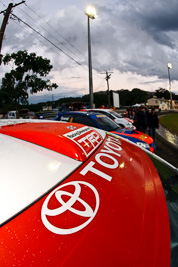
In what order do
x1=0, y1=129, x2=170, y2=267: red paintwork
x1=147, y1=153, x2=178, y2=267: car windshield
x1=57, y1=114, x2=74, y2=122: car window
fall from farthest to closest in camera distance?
x1=57, y1=114, x2=74, y2=122: car window → x1=147, y1=153, x2=178, y2=267: car windshield → x1=0, y1=129, x2=170, y2=267: red paintwork

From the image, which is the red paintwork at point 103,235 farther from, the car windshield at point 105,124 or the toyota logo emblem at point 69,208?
the car windshield at point 105,124

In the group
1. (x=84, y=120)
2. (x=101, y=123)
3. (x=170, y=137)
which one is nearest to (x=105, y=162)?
(x=101, y=123)

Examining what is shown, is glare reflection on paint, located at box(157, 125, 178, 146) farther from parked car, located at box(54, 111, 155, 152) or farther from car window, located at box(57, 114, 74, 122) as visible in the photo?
car window, located at box(57, 114, 74, 122)

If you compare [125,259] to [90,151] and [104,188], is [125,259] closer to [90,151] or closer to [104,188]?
[104,188]

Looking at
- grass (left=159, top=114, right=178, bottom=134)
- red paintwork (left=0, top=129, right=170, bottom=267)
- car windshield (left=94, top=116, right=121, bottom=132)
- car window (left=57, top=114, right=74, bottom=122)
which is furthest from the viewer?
grass (left=159, top=114, right=178, bottom=134)

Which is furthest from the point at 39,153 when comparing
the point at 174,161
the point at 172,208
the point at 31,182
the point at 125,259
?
the point at 174,161

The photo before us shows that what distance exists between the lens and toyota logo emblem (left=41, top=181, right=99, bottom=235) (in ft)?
2.06

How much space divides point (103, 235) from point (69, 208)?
0.16 m

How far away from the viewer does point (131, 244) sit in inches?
26.1

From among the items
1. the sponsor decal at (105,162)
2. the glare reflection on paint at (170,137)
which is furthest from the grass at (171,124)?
the sponsor decal at (105,162)

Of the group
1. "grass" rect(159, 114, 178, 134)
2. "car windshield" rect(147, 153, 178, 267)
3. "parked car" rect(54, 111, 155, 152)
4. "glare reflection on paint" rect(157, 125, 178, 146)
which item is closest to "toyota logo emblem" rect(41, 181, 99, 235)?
"car windshield" rect(147, 153, 178, 267)

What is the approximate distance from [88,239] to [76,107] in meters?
38.7

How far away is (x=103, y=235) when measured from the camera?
65 centimetres

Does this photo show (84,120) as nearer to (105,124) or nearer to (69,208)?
(105,124)
